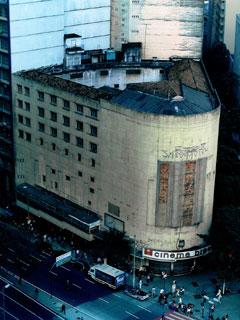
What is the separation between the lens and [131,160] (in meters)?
111

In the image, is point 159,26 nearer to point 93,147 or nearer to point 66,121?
point 66,121

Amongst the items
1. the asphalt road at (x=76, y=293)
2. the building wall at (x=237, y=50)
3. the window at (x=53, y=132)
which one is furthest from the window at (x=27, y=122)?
the building wall at (x=237, y=50)

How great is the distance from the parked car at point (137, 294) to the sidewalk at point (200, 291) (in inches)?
42.8

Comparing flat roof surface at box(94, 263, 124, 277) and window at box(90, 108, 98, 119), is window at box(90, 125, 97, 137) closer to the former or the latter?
window at box(90, 108, 98, 119)

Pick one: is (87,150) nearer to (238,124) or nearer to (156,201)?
(156,201)

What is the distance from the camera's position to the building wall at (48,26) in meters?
129

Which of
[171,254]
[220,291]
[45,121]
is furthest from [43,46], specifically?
[220,291]

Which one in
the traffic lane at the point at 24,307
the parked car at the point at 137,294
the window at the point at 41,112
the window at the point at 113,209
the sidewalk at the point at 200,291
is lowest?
the sidewalk at the point at 200,291

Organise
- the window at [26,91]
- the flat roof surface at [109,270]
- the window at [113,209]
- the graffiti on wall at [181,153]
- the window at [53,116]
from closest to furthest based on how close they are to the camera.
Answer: the graffiti on wall at [181,153], the flat roof surface at [109,270], the window at [113,209], the window at [53,116], the window at [26,91]

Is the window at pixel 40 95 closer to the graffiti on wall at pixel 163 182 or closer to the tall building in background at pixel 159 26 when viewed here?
the graffiti on wall at pixel 163 182

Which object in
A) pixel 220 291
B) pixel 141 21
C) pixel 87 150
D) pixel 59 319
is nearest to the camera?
pixel 59 319

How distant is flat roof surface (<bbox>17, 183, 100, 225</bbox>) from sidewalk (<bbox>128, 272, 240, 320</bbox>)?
1283 cm

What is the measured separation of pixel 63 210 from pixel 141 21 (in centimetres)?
5395

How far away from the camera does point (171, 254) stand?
112 meters
